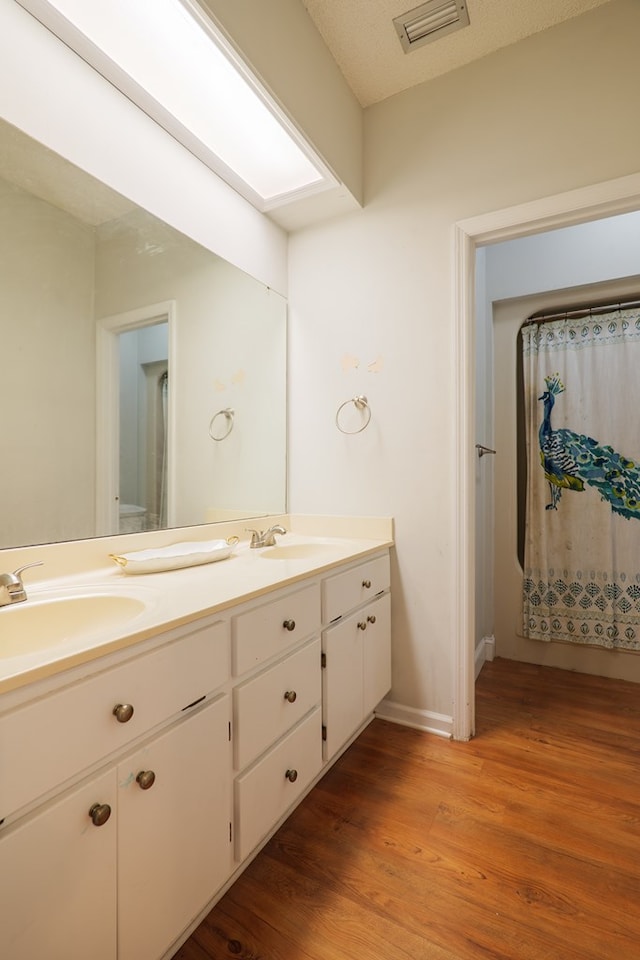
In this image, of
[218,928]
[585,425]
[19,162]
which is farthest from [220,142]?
[218,928]

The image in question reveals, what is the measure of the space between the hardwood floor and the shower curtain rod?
210 centimetres

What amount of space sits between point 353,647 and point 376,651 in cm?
23

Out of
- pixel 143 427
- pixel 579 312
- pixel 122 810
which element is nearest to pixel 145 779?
pixel 122 810

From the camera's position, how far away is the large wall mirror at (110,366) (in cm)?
117

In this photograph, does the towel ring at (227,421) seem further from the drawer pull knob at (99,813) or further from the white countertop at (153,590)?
the drawer pull knob at (99,813)

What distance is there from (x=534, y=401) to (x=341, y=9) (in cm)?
→ 201

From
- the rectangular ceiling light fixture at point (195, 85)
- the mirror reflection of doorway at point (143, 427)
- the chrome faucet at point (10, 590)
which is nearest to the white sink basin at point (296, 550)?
the mirror reflection of doorway at point (143, 427)

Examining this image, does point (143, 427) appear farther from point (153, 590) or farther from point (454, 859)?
point (454, 859)

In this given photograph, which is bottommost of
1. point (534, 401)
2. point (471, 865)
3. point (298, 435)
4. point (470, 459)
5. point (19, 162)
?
point (471, 865)

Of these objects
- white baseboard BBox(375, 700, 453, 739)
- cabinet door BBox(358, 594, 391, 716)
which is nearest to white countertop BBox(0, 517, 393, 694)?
cabinet door BBox(358, 594, 391, 716)

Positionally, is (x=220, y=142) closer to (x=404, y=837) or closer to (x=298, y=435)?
(x=298, y=435)

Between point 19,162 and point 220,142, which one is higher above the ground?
point 220,142

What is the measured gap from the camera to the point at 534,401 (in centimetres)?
263

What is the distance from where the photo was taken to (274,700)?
1.20 meters
